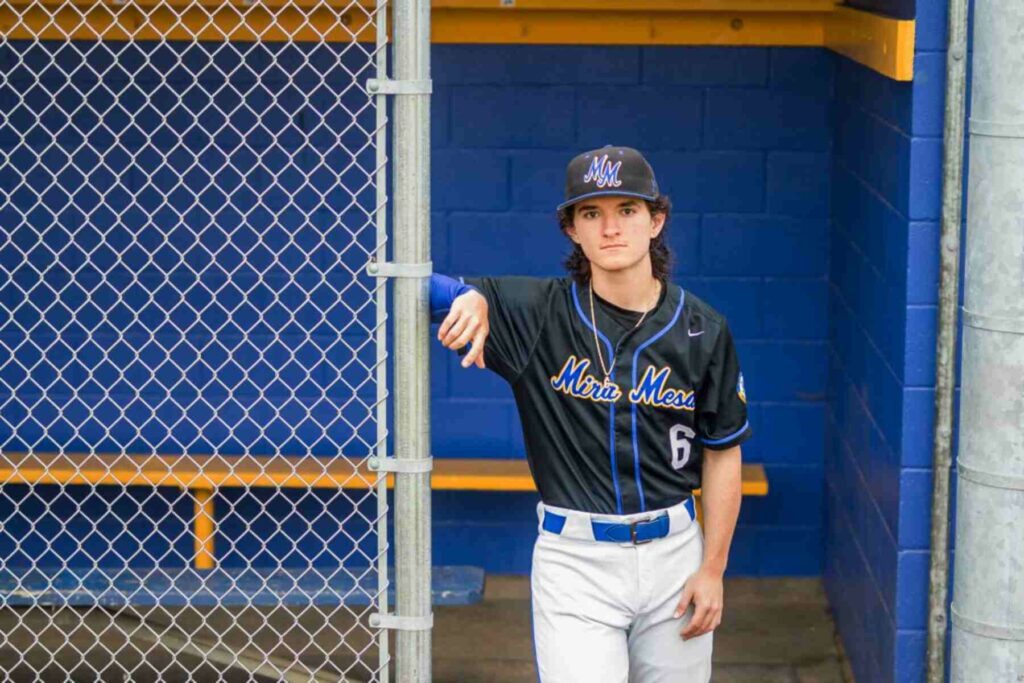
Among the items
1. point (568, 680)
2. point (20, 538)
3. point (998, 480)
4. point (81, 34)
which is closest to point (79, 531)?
point (20, 538)

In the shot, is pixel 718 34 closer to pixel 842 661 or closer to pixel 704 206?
pixel 704 206

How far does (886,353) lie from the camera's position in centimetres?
466

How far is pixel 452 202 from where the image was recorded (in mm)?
6379

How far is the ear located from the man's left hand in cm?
73

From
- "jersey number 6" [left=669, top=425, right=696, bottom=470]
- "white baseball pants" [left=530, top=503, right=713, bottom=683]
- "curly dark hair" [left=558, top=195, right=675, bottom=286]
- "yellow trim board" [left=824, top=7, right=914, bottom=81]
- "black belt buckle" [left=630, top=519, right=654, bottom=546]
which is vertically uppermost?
"yellow trim board" [left=824, top=7, right=914, bottom=81]

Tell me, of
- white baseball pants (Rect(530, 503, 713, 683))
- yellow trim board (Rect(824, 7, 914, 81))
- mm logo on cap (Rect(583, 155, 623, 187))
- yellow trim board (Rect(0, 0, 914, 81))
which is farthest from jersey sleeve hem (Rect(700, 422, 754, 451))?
yellow trim board (Rect(0, 0, 914, 81))

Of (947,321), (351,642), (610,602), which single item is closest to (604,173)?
(610,602)

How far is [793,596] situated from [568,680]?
10.2 feet

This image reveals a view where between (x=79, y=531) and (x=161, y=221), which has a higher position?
(x=161, y=221)

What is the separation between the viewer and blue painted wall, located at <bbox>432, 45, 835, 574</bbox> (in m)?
6.27

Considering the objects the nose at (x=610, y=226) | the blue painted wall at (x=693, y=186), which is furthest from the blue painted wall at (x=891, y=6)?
the nose at (x=610, y=226)

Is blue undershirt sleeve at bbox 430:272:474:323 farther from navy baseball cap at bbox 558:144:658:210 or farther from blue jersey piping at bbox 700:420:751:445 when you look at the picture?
blue jersey piping at bbox 700:420:751:445

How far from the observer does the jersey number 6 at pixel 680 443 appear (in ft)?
11.9

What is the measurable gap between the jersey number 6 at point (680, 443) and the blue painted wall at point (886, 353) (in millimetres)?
878
